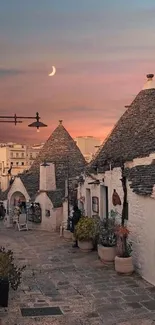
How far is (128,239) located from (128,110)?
8427 mm

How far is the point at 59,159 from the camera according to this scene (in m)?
26.5

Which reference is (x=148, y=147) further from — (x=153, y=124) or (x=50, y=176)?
(x=50, y=176)

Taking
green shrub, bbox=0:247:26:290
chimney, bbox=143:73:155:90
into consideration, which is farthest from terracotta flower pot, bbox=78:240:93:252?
chimney, bbox=143:73:155:90

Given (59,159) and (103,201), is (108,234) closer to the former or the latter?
(103,201)

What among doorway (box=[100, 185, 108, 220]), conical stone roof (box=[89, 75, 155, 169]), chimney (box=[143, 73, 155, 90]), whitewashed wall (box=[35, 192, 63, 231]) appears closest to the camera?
conical stone roof (box=[89, 75, 155, 169])

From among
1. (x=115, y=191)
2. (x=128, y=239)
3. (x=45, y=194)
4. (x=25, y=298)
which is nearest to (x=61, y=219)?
(x=45, y=194)

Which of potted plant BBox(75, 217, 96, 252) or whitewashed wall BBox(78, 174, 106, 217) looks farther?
whitewashed wall BBox(78, 174, 106, 217)

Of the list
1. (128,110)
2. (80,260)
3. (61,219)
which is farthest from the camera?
(61,219)

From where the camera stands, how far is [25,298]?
9297 millimetres

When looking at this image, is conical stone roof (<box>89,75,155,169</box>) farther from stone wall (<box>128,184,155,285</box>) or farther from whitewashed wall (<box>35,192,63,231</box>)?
whitewashed wall (<box>35,192,63,231</box>)

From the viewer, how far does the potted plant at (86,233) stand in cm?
1435

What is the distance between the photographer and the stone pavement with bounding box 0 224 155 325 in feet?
26.2

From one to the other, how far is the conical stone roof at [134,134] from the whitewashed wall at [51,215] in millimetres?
4919

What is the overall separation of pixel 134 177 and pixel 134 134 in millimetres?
4866
